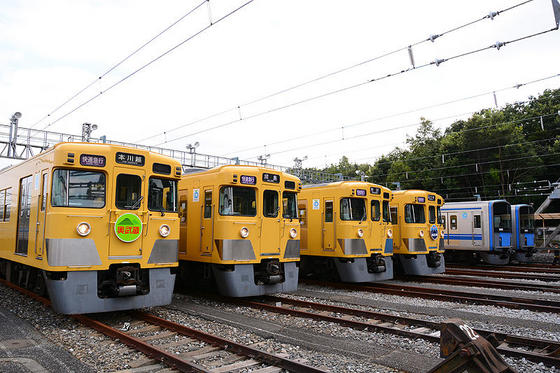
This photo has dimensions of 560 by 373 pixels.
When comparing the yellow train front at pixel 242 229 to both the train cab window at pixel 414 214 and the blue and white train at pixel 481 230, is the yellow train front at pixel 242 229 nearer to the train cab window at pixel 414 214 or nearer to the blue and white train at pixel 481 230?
the train cab window at pixel 414 214

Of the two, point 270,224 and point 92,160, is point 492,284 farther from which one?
point 92,160

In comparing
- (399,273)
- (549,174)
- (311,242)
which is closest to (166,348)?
(311,242)

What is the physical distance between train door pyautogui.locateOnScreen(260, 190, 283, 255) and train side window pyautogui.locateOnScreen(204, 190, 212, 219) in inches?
52.7

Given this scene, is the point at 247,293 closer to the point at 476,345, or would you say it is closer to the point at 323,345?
the point at 323,345

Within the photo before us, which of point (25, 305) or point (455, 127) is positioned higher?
point (455, 127)

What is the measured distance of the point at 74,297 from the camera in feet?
24.9

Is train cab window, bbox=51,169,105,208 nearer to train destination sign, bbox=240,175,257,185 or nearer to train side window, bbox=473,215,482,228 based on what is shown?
train destination sign, bbox=240,175,257,185

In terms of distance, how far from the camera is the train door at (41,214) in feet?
26.1

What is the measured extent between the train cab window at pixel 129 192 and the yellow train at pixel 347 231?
673 centimetres

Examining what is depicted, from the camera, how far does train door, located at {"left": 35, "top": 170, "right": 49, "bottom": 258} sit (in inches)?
313

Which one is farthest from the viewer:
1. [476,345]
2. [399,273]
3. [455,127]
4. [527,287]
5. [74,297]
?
[455,127]

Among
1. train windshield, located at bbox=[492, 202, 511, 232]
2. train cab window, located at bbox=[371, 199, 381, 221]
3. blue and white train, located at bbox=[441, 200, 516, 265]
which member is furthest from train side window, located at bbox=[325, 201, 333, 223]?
train windshield, located at bbox=[492, 202, 511, 232]

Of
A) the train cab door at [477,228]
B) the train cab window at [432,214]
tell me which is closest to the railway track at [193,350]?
the train cab window at [432,214]

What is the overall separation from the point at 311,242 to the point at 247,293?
4323 mm
